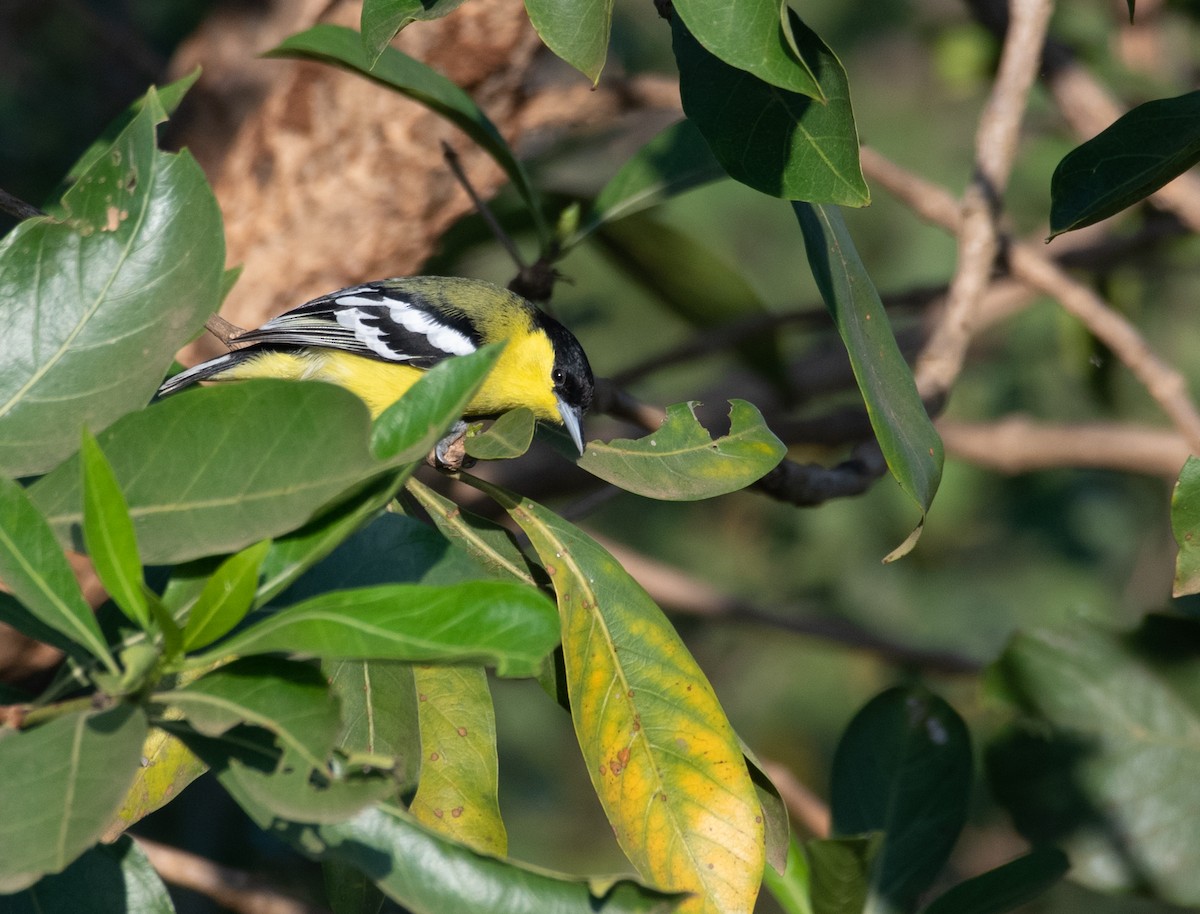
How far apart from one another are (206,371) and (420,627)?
2.30 metres

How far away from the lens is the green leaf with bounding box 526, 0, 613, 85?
1609mm

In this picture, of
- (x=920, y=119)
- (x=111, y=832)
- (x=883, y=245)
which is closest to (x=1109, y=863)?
(x=111, y=832)

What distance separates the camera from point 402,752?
1873mm

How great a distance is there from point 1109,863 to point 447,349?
2.29 meters

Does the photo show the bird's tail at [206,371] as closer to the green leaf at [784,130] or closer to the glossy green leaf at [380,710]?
the glossy green leaf at [380,710]

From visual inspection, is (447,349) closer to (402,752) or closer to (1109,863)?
(402,752)

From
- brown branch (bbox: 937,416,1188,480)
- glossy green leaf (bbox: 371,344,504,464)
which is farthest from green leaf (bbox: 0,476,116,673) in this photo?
brown branch (bbox: 937,416,1188,480)

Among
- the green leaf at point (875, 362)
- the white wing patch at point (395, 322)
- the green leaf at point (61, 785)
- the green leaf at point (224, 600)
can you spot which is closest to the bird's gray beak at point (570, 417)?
the white wing patch at point (395, 322)

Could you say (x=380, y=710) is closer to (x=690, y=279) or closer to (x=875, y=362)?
(x=875, y=362)

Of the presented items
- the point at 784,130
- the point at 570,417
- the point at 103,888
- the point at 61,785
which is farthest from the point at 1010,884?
the point at 570,417

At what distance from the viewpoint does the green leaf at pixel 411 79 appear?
2643 mm

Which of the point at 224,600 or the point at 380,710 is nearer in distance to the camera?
the point at 224,600

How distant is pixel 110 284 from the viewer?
1.68 metres

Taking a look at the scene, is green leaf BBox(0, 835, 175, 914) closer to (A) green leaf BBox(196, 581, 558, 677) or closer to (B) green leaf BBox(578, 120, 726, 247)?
(A) green leaf BBox(196, 581, 558, 677)
